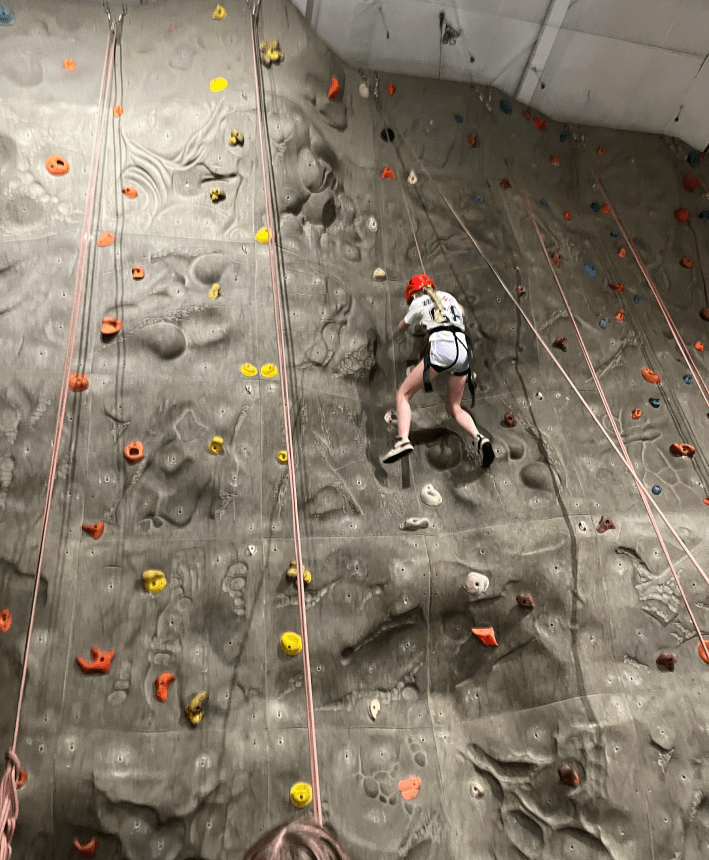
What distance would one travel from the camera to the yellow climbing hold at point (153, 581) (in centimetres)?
350

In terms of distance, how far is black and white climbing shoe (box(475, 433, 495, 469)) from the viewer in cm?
385

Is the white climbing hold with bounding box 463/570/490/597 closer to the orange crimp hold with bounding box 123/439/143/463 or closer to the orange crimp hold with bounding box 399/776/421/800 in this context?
the orange crimp hold with bounding box 399/776/421/800

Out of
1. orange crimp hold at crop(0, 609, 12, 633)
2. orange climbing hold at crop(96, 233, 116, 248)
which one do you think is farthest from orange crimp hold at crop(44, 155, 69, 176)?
orange crimp hold at crop(0, 609, 12, 633)

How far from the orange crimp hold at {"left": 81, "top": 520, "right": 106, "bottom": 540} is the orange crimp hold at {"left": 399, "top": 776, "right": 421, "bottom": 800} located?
1.94m

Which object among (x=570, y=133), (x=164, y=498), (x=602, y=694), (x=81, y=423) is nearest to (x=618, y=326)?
(x=570, y=133)

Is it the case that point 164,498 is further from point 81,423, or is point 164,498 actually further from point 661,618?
point 661,618

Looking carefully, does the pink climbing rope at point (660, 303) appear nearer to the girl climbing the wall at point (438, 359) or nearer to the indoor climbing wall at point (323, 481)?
the indoor climbing wall at point (323, 481)

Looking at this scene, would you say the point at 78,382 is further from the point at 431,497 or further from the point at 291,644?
the point at 431,497

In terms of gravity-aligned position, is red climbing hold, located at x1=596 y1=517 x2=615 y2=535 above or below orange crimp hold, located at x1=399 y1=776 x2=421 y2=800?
Result: above

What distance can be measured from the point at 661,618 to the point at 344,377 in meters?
2.25

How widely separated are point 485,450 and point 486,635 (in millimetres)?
990

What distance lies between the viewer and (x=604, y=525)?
3982mm

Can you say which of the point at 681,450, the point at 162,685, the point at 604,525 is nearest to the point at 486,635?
the point at 604,525

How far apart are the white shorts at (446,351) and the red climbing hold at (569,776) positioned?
2.11 meters
